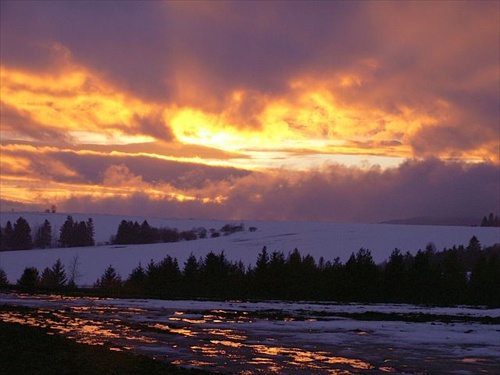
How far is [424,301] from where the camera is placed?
83812mm

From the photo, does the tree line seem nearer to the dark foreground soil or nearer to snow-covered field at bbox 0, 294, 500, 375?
snow-covered field at bbox 0, 294, 500, 375

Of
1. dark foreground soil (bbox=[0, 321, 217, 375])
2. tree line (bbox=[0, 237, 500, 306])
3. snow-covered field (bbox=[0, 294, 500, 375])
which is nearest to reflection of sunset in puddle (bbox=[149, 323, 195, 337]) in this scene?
snow-covered field (bbox=[0, 294, 500, 375])

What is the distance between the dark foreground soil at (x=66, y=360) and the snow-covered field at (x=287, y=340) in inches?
67.3

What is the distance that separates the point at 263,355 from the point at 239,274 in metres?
70.3

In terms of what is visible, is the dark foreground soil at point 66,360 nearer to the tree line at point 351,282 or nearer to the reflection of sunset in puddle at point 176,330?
the reflection of sunset in puddle at point 176,330

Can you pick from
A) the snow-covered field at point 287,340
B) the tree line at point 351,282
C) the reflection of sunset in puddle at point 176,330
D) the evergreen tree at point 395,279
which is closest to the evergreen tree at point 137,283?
the tree line at point 351,282

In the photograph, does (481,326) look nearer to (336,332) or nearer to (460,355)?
(336,332)

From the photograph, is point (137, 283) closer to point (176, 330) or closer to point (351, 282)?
point (351, 282)

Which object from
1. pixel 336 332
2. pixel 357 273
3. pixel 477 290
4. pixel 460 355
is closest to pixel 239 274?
pixel 357 273

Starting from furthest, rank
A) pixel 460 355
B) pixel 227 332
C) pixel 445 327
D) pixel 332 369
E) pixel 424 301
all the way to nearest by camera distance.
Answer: pixel 424 301 < pixel 445 327 < pixel 227 332 < pixel 460 355 < pixel 332 369

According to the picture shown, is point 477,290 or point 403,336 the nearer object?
point 403,336

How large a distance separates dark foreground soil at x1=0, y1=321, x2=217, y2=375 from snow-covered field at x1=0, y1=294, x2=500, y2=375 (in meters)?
1.71

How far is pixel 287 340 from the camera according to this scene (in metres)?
32.3

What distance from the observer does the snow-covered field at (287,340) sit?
24.4 metres
